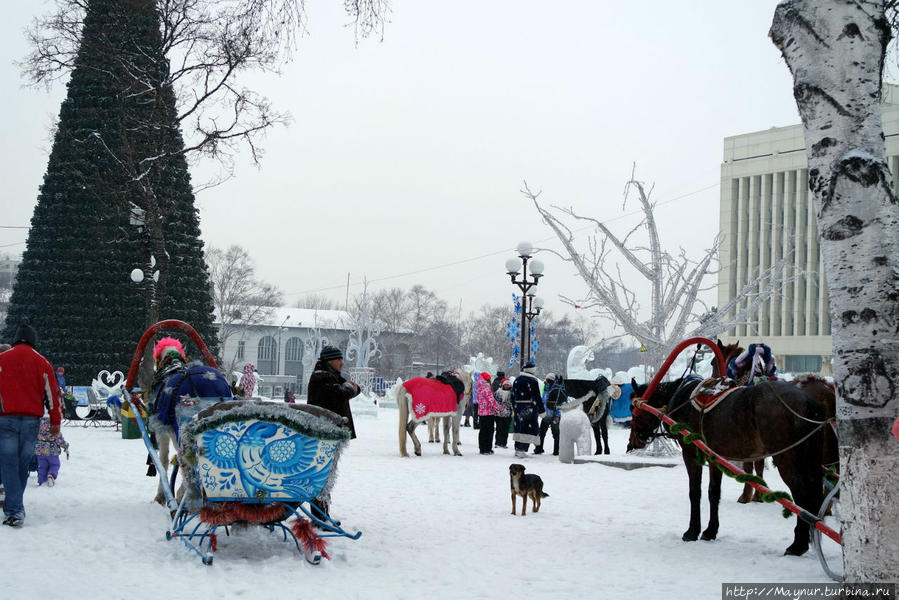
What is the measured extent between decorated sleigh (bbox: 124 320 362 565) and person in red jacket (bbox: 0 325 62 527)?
1.83 meters

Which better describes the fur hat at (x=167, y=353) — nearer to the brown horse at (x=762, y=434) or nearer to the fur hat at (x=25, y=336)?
the fur hat at (x=25, y=336)

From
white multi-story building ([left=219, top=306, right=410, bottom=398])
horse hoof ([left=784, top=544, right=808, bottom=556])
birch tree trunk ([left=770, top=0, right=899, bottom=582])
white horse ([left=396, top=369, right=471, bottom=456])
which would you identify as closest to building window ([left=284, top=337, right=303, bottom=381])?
white multi-story building ([left=219, top=306, right=410, bottom=398])

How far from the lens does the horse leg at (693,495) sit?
8055 millimetres

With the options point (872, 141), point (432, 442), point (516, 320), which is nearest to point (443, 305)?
point (516, 320)

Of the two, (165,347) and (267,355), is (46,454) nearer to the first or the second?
(165,347)

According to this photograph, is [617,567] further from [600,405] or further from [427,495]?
[600,405]

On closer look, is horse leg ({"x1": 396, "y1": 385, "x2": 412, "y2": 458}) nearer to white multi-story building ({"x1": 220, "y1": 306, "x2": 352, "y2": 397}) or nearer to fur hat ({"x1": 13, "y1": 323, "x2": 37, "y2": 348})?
fur hat ({"x1": 13, "y1": 323, "x2": 37, "y2": 348})

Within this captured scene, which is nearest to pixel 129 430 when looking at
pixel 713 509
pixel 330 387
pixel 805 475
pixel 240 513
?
pixel 330 387

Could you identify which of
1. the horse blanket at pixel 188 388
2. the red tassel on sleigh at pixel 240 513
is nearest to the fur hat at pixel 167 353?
the horse blanket at pixel 188 388

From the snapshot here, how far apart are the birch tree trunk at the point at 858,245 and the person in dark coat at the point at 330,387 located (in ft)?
16.5

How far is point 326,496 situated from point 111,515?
2.62 m

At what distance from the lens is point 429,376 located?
61.5ft

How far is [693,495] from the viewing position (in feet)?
27.0

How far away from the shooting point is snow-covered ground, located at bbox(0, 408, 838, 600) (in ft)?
19.7
